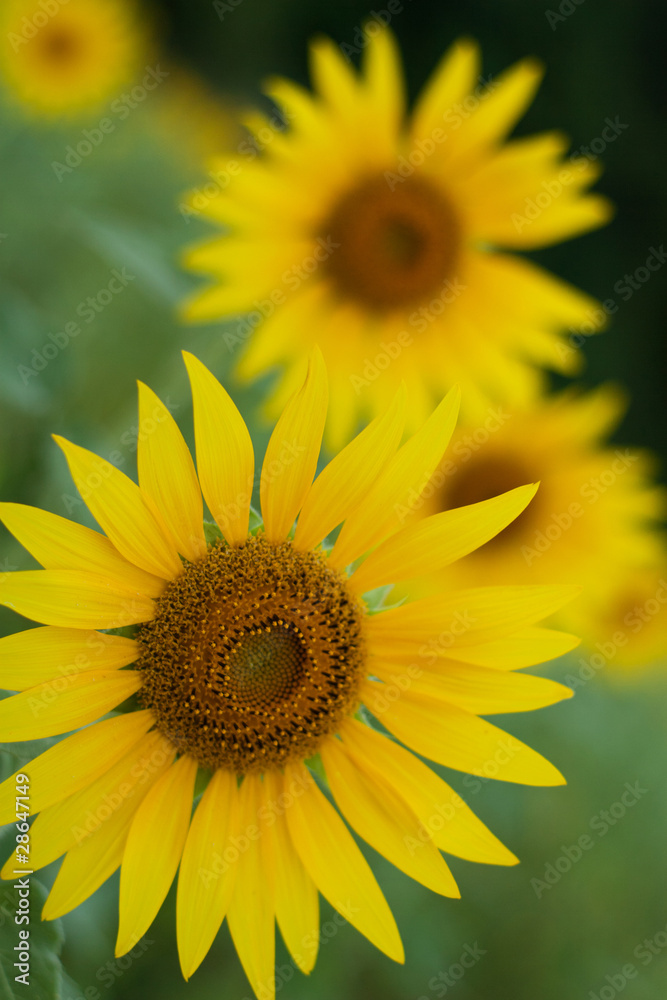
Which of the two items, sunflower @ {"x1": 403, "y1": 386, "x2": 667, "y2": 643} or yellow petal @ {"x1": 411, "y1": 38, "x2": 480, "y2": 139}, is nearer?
yellow petal @ {"x1": 411, "y1": 38, "x2": 480, "y2": 139}

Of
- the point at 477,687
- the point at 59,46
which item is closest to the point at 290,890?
the point at 477,687

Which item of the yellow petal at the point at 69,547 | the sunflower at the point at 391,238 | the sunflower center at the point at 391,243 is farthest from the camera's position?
the sunflower center at the point at 391,243

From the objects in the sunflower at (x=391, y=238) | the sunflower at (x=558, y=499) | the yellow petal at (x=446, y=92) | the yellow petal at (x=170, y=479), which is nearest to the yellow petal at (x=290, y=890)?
the yellow petal at (x=170, y=479)

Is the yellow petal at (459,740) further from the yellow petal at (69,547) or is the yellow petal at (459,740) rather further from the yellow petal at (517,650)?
the yellow petal at (69,547)

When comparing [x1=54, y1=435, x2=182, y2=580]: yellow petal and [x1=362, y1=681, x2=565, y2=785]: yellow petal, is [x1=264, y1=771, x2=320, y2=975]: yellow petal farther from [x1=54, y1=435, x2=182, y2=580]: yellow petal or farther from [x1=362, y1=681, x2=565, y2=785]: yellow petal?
[x1=54, y1=435, x2=182, y2=580]: yellow petal

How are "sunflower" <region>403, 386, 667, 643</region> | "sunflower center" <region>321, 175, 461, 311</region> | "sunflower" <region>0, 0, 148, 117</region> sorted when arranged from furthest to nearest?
1. "sunflower" <region>0, 0, 148, 117</region>
2. "sunflower" <region>403, 386, 667, 643</region>
3. "sunflower center" <region>321, 175, 461, 311</region>

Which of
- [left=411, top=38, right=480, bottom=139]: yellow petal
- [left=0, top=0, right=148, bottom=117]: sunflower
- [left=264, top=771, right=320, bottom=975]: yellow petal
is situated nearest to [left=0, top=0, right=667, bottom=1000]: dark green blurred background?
[left=0, top=0, right=148, bottom=117]: sunflower

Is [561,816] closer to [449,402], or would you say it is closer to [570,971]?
[570,971]

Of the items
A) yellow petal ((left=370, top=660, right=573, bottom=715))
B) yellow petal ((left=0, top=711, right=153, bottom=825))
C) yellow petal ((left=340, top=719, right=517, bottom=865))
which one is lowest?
yellow petal ((left=340, top=719, right=517, bottom=865))
